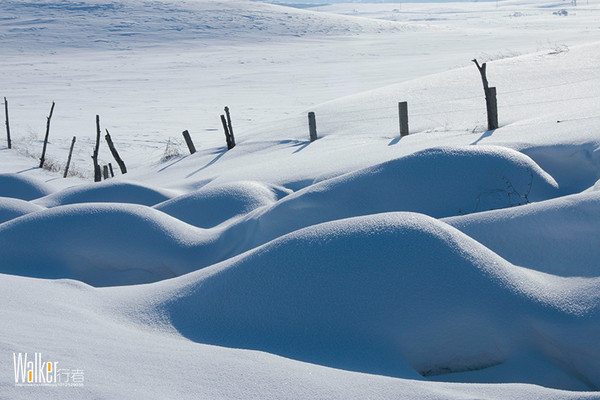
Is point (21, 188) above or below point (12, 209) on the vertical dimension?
below

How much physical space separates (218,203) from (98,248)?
6.07 feet

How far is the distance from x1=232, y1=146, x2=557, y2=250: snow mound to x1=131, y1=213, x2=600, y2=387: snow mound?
182cm

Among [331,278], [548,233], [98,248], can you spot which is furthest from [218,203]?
[548,233]

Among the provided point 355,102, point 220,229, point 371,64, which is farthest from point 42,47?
point 220,229

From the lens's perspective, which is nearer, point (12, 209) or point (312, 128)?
point (12, 209)

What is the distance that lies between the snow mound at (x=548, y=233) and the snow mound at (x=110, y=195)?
196 inches

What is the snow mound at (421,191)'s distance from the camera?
5.86 metres

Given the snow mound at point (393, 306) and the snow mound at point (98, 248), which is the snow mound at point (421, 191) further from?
the snow mound at point (393, 306)

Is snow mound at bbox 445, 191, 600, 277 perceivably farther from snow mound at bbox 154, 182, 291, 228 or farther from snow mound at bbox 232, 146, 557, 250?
snow mound at bbox 154, 182, 291, 228

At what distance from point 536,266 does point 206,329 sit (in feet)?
7.05

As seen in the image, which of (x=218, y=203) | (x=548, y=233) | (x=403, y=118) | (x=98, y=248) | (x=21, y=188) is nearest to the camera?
(x=548, y=233)

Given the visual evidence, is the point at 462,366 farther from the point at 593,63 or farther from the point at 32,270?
the point at 593,63

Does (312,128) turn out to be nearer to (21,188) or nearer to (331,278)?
(21,188)

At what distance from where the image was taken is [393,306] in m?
3.60
